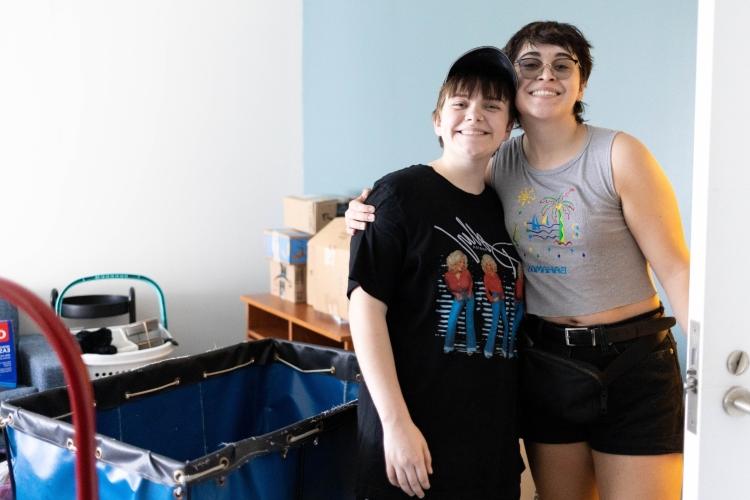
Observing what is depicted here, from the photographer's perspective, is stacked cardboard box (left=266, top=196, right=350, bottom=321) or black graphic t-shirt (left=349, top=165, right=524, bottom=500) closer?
black graphic t-shirt (left=349, top=165, right=524, bottom=500)

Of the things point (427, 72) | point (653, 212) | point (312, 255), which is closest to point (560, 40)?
point (653, 212)

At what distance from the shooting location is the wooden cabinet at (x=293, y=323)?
10.5 ft

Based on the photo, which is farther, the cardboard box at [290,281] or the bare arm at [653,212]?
the cardboard box at [290,281]

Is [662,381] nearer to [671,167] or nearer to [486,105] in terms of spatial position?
[486,105]

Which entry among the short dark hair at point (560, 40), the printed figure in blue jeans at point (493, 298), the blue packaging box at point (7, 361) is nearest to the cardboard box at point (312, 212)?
the blue packaging box at point (7, 361)

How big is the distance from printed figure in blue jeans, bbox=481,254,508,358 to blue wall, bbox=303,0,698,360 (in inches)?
43.8

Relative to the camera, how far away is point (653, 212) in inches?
61.0

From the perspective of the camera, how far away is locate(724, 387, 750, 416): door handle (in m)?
1.25

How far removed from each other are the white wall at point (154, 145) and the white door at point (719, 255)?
10.9 feet

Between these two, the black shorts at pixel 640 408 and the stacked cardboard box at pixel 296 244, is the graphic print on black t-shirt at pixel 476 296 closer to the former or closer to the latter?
the black shorts at pixel 640 408

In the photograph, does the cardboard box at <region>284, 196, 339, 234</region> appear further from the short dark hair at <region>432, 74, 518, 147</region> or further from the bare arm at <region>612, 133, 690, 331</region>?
the bare arm at <region>612, 133, 690, 331</region>

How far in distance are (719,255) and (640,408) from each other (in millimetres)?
473

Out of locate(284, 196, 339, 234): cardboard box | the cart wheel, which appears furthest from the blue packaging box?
locate(284, 196, 339, 234): cardboard box

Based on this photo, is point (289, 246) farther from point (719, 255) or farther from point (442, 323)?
point (719, 255)
